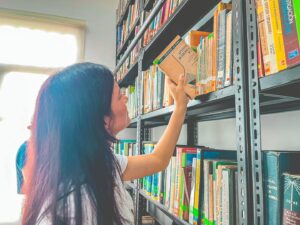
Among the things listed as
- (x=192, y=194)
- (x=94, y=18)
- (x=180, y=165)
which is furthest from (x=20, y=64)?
(x=192, y=194)

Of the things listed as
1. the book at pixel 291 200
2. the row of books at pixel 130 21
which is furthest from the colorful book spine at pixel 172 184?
the row of books at pixel 130 21

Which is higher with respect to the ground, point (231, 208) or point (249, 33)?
point (249, 33)

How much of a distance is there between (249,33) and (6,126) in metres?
2.91

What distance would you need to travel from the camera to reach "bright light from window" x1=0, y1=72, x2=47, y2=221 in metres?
2.80

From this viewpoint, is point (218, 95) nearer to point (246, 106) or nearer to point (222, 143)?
point (246, 106)

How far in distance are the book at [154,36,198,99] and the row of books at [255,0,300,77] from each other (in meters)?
0.32

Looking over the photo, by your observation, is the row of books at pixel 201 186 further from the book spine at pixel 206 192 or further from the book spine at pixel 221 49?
the book spine at pixel 221 49

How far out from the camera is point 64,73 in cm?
75

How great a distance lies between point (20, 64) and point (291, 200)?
3110 mm

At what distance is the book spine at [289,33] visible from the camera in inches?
19.1

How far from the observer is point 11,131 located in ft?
9.40

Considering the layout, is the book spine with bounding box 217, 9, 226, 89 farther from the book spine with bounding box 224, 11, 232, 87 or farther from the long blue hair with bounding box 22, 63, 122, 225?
the long blue hair with bounding box 22, 63, 122, 225

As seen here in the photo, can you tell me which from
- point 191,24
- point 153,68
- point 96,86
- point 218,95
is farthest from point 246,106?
point 153,68

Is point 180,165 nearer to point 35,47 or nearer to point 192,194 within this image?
point 192,194
